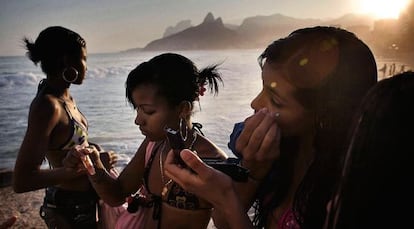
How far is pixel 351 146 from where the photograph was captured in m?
0.97

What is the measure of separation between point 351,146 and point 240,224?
550 mm

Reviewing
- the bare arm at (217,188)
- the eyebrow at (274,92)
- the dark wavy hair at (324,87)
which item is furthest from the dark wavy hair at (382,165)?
the eyebrow at (274,92)

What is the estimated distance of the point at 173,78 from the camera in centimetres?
248

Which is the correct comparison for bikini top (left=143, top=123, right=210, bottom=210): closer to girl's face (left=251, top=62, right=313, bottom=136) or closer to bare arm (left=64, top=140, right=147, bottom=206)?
bare arm (left=64, top=140, right=147, bottom=206)

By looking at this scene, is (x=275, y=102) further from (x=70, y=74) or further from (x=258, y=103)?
(x=70, y=74)

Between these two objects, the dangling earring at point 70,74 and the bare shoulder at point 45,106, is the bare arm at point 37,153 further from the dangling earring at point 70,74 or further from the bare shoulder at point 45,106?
the dangling earring at point 70,74

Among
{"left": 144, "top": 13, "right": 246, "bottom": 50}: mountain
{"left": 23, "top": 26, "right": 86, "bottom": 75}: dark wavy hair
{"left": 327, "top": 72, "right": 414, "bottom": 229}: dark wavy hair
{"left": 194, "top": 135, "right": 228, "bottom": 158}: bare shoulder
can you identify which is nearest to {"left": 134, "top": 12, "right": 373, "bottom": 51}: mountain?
{"left": 144, "top": 13, "right": 246, "bottom": 50}: mountain

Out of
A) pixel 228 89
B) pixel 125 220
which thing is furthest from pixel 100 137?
pixel 125 220

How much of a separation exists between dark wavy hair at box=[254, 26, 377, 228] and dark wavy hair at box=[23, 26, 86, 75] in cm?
184

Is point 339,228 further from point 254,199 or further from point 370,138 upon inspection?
Answer: point 254,199

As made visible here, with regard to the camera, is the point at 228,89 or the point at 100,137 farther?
the point at 228,89

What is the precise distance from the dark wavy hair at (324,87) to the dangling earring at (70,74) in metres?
1.80

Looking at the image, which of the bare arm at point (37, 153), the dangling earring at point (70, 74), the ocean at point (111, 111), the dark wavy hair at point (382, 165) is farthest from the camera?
the ocean at point (111, 111)

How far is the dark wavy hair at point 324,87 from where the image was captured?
1559 mm
